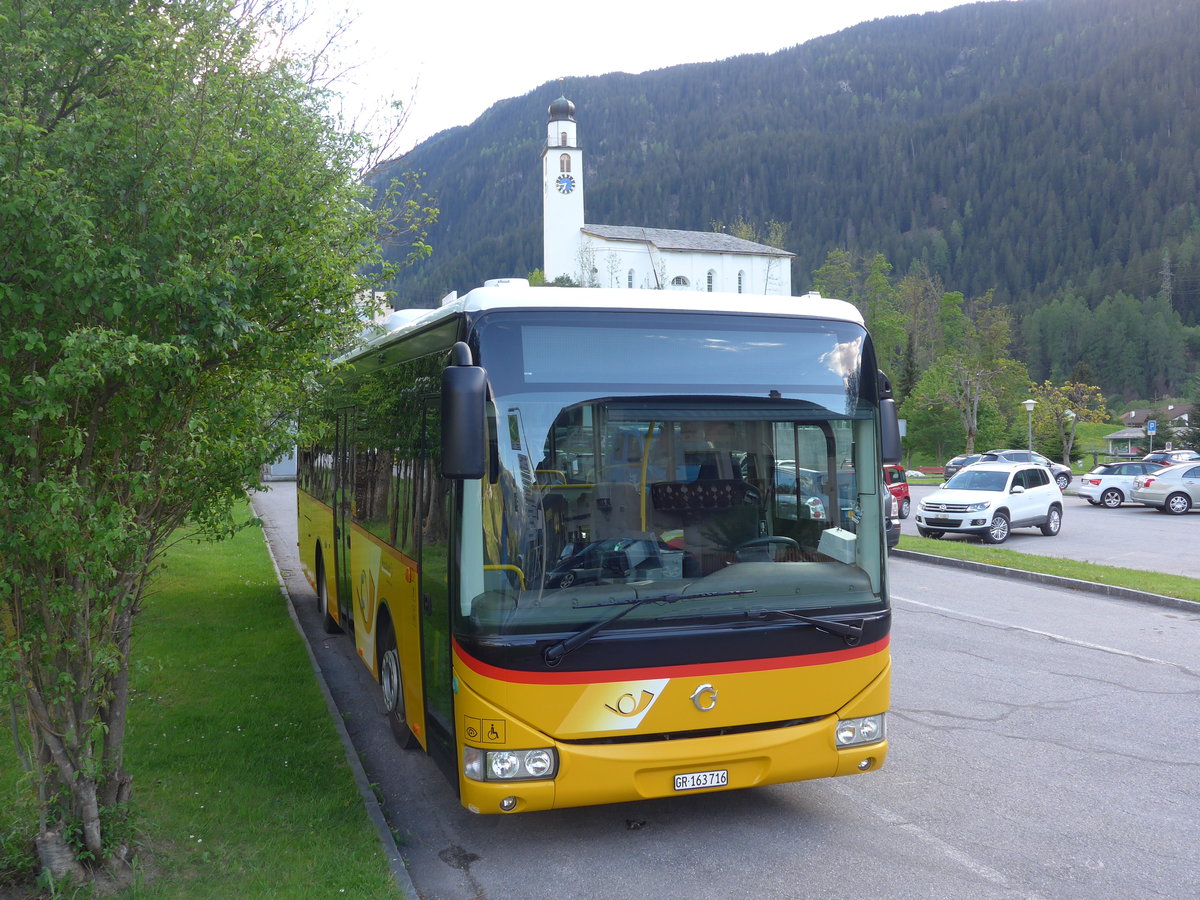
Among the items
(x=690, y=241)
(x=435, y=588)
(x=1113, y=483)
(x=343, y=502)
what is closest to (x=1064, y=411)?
(x=1113, y=483)

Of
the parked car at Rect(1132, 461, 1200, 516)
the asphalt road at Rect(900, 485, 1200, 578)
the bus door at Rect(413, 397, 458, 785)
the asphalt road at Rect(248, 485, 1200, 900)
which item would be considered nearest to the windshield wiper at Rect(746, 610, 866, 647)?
the asphalt road at Rect(248, 485, 1200, 900)

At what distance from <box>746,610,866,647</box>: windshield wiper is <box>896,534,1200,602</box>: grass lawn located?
32.9 feet

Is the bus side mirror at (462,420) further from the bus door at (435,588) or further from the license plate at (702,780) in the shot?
the license plate at (702,780)

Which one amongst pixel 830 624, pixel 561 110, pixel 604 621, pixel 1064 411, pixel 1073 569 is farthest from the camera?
pixel 561 110

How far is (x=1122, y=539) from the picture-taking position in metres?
23.2

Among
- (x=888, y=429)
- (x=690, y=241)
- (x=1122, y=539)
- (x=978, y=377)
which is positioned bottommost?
(x=1122, y=539)

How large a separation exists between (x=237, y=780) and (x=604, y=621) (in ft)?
9.14

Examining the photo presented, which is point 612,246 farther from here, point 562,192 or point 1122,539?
point 1122,539

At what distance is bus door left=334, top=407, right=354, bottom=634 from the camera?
29.6 ft

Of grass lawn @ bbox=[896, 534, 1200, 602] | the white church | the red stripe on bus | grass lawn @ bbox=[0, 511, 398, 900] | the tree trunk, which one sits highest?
the white church

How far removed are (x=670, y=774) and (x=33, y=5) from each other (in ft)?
14.2

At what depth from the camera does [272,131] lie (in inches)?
185

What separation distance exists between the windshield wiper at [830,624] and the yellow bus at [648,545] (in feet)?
0.04

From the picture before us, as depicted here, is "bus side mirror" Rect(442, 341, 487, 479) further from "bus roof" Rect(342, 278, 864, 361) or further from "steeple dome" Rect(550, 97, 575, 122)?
"steeple dome" Rect(550, 97, 575, 122)
